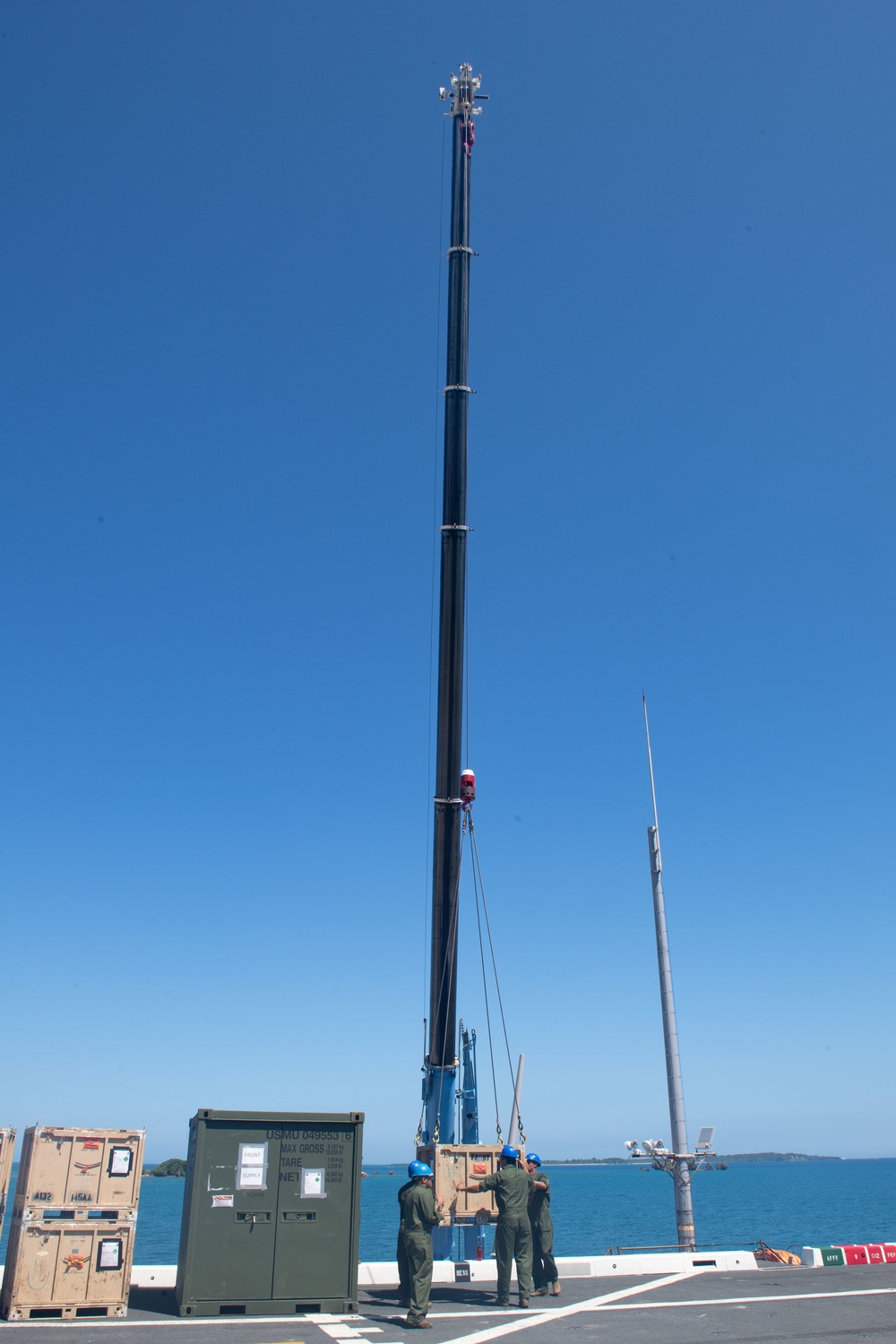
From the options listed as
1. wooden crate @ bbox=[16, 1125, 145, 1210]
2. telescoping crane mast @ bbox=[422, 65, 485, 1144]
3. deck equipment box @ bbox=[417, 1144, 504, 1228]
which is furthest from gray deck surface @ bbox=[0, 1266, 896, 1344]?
telescoping crane mast @ bbox=[422, 65, 485, 1144]

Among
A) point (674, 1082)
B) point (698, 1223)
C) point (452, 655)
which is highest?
point (452, 655)

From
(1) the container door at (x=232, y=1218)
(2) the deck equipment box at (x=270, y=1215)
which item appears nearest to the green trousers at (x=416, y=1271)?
(2) the deck equipment box at (x=270, y=1215)

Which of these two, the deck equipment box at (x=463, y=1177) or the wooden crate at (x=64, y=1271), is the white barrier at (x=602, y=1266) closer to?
the deck equipment box at (x=463, y=1177)

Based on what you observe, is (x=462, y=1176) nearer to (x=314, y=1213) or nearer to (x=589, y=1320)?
(x=314, y=1213)

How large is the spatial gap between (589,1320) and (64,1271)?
237 inches

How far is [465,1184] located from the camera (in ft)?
44.9

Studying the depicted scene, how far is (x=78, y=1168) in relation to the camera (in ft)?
38.8

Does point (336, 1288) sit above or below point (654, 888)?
below

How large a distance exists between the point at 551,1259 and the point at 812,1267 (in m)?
6.09

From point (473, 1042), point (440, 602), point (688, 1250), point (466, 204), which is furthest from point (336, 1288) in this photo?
point (466, 204)

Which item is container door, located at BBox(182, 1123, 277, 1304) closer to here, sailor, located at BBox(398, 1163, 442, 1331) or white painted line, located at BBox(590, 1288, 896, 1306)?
sailor, located at BBox(398, 1163, 442, 1331)

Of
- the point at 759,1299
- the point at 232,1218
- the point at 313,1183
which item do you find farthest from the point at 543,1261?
the point at 232,1218

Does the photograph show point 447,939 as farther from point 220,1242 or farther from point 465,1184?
point 220,1242

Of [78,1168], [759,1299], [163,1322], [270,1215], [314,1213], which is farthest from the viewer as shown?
[759,1299]
